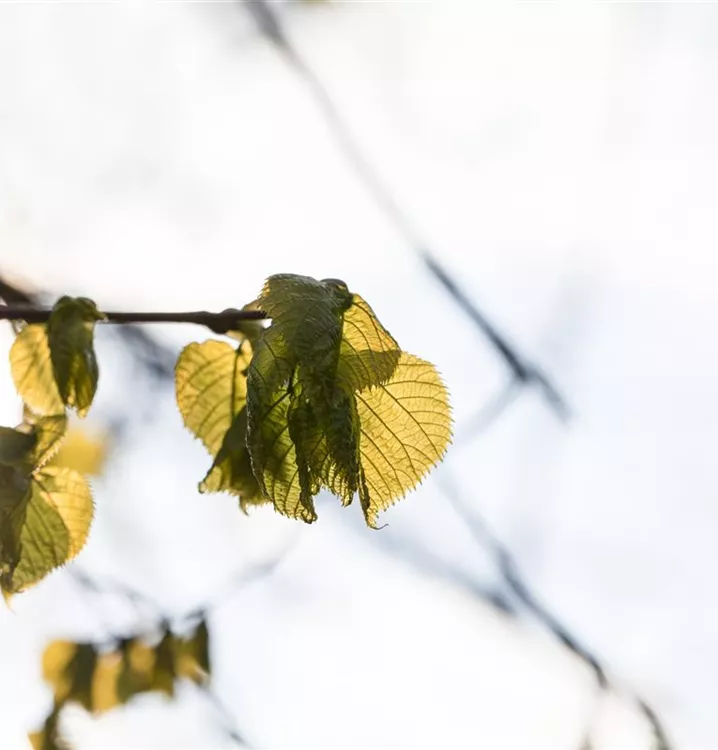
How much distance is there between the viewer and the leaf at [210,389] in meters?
0.86

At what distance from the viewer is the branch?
688 millimetres

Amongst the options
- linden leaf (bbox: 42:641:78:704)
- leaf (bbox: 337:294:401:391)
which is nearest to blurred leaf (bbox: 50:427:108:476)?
linden leaf (bbox: 42:641:78:704)

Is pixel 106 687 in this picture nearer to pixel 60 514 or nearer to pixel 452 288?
pixel 60 514

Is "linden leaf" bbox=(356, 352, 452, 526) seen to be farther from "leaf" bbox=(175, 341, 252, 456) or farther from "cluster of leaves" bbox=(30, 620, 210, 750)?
"cluster of leaves" bbox=(30, 620, 210, 750)

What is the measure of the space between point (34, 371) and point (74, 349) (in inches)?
4.9

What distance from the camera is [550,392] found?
1.52 metres

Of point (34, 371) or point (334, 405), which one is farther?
point (34, 371)

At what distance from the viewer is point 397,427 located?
70 centimetres

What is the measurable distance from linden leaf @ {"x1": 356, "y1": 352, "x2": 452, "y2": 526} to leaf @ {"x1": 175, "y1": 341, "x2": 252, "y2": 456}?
20 centimetres

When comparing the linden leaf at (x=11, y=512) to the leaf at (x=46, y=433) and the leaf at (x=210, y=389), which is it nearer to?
the leaf at (x=46, y=433)

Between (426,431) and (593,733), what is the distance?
1.04 m

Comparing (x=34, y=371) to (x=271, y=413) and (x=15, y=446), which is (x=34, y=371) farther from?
(x=271, y=413)

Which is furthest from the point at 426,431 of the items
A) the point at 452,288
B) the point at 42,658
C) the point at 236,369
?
the point at 42,658

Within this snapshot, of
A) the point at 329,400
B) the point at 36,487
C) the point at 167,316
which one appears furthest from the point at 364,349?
the point at 36,487
